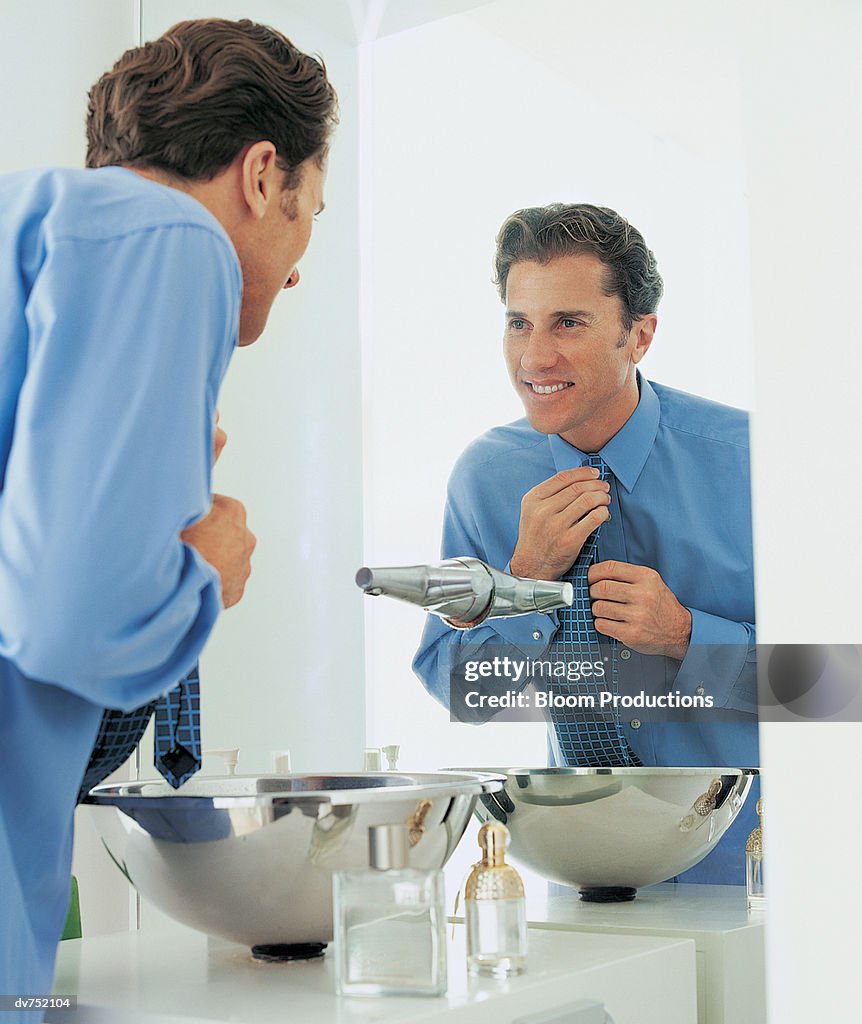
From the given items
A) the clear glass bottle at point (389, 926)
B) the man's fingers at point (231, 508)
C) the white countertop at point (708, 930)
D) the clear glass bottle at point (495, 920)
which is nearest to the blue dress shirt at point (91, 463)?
the man's fingers at point (231, 508)

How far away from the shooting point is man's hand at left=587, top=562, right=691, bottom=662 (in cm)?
149

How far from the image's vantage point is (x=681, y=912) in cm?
126

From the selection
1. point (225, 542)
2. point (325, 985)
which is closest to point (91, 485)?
point (225, 542)

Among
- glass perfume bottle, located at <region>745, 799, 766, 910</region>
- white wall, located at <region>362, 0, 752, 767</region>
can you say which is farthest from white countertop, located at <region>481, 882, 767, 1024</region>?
white wall, located at <region>362, 0, 752, 767</region>

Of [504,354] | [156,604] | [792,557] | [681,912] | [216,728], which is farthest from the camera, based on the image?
[216,728]

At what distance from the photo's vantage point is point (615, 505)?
60.4 inches

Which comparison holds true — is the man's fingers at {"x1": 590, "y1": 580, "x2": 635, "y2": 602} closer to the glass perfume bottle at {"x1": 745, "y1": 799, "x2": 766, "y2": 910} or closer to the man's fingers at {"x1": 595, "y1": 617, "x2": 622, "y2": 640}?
the man's fingers at {"x1": 595, "y1": 617, "x2": 622, "y2": 640}

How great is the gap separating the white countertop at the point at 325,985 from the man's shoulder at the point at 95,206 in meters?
0.51

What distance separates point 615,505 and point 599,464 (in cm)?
6

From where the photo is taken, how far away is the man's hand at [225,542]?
833 millimetres

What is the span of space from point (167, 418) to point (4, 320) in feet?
0.42

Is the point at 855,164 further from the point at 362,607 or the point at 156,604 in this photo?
the point at 362,607

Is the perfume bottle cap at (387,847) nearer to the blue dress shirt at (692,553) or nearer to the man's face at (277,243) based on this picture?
the man's face at (277,243)

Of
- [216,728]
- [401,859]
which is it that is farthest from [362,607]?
[401,859]
